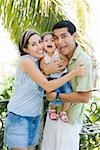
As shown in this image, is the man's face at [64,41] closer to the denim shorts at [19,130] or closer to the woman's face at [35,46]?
the woman's face at [35,46]

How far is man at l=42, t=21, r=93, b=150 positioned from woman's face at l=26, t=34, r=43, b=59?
13cm

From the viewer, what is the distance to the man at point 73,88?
11.1 ft

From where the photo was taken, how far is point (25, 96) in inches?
136

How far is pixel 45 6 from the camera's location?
513cm

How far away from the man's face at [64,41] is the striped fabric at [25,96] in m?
0.25

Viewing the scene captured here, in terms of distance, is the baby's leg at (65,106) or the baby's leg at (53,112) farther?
the baby's leg at (53,112)

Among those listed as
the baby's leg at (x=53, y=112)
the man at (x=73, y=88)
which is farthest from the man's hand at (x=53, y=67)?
the baby's leg at (x=53, y=112)

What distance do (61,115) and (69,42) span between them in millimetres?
662

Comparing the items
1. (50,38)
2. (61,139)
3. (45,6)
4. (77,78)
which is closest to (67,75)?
(77,78)

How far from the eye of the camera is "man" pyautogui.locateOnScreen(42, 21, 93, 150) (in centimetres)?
340

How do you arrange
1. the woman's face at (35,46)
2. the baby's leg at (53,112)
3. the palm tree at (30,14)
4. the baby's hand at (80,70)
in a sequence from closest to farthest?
1. the baby's hand at (80,70)
2. the woman's face at (35,46)
3. the baby's leg at (53,112)
4. the palm tree at (30,14)

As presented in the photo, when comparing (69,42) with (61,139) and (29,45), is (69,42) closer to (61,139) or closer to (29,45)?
(29,45)

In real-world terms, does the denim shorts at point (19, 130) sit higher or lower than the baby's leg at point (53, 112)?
lower

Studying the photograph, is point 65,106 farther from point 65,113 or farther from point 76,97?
point 76,97
